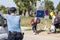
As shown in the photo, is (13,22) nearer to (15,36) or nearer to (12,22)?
(12,22)

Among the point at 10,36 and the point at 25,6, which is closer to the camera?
the point at 10,36

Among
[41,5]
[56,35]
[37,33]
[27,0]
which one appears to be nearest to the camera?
[56,35]

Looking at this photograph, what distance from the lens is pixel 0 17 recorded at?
29.4 feet

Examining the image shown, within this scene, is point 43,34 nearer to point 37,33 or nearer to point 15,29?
point 37,33

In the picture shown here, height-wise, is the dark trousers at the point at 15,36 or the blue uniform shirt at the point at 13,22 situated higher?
the blue uniform shirt at the point at 13,22

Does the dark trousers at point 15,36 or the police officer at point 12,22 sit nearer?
the dark trousers at point 15,36

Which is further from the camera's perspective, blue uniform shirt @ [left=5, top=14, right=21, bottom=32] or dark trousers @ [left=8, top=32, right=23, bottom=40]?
blue uniform shirt @ [left=5, top=14, right=21, bottom=32]

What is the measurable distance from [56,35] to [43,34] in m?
1.09

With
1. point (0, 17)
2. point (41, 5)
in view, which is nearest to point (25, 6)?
point (41, 5)

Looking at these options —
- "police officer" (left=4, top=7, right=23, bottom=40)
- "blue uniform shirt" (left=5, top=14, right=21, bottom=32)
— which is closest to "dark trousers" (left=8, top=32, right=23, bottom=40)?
"police officer" (left=4, top=7, right=23, bottom=40)

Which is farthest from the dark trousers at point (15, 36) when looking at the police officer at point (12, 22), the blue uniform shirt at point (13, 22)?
the blue uniform shirt at point (13, 22)

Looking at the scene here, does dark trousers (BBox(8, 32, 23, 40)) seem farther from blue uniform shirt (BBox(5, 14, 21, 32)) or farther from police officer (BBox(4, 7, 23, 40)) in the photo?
blue uniform shirt (BBox(5, 14, 21, 32))

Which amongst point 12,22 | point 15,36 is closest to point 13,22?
point 12,22

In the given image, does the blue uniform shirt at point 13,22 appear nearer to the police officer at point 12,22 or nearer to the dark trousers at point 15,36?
the police officer at point 12,22
